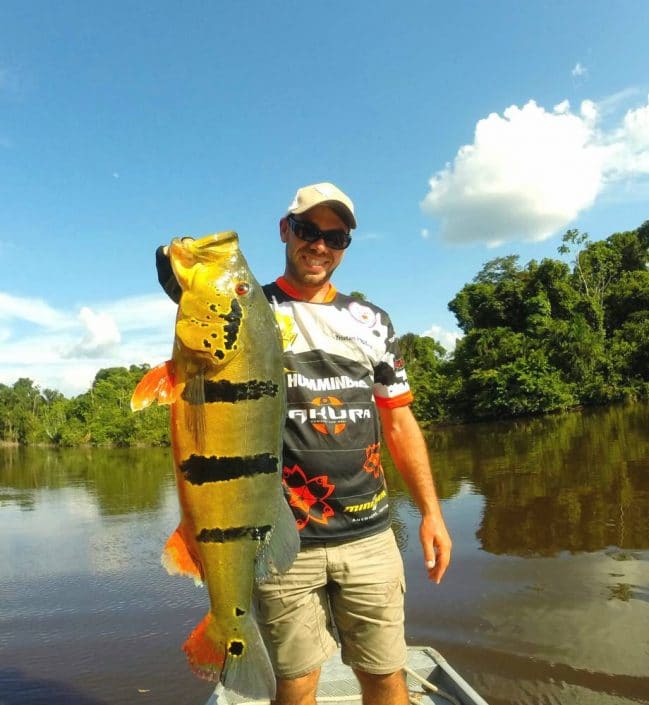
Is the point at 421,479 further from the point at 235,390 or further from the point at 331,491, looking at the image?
the point at 235,390

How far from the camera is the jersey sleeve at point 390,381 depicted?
3068 millimetres

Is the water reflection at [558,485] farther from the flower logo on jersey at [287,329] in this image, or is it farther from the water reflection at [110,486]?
the water reflection at [110,486]

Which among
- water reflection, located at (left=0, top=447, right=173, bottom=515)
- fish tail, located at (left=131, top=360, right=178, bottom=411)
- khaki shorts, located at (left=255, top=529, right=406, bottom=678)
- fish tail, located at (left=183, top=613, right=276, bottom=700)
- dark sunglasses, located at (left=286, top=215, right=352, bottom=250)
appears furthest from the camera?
water reflection, located at (left=0, top=447, right=173, bottom=515)

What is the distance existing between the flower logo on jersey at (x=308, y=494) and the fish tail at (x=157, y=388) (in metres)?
0.83

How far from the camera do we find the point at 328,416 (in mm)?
2721

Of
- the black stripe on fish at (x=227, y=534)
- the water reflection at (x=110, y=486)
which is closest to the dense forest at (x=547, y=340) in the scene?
the water reflection at (x=110, y=486)

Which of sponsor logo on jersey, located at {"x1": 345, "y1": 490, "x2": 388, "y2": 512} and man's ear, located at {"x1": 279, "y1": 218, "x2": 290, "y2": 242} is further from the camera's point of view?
man's ear, located at {"x1": 279, "y1": 218, "x2": 290, "y2": 242}

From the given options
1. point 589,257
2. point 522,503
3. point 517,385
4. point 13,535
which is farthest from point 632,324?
point 13,535

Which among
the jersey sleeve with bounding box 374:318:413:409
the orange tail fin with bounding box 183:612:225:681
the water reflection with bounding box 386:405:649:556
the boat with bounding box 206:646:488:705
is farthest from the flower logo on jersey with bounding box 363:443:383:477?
the water reflection with bounding box 386:405:649:556

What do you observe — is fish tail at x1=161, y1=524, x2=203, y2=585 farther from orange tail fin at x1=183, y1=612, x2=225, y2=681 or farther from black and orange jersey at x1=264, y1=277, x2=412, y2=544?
black and orange jersey at x1=264, y1=277, x2=412, y2=544

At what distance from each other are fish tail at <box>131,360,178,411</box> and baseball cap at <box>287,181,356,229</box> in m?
1.17

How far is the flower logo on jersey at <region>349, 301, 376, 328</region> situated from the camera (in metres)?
3.02

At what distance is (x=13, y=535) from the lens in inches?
570

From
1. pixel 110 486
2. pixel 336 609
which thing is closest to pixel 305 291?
pixel 336 609
